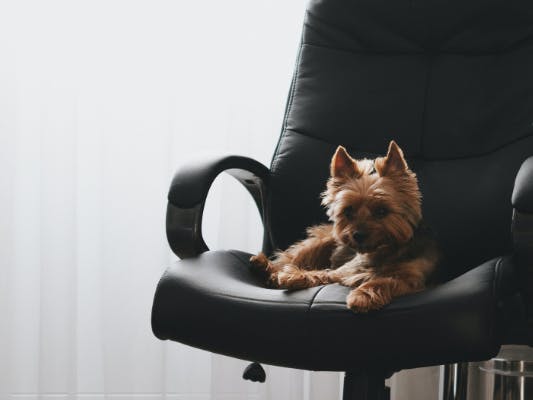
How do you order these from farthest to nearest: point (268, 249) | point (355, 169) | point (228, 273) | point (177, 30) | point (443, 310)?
point (177, 30)
point (268, 249)
point (355, 169)
point (228, 273)
point (443, 310)

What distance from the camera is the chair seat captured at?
1126 mm

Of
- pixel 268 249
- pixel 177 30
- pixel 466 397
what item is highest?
pixel 177 30

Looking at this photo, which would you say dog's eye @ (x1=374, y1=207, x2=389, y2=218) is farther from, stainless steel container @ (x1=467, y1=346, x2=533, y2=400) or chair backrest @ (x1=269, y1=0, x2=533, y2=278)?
stainless steel container @ (x1=467, y1=346, x2=533, y2=400)

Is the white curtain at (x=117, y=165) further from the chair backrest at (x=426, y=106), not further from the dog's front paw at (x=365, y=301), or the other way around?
the dog's front paw at (x=365, y=301)

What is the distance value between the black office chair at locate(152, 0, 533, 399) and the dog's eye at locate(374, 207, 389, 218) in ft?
0.56

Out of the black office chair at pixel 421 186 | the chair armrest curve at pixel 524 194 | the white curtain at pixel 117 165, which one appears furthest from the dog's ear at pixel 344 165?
the white curtain at pixel 117 165

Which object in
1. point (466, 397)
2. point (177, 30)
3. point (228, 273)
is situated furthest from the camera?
point (177, 30)

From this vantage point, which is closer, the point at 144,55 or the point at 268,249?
the point at 268,249

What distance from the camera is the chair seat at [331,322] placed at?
1.13m

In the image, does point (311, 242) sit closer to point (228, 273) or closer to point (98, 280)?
point (228, 273)

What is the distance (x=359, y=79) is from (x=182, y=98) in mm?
655

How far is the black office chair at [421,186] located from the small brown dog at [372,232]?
7 centimetres

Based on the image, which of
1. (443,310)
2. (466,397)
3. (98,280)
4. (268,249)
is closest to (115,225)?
(98,280)

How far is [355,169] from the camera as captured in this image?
1530 millimetres
